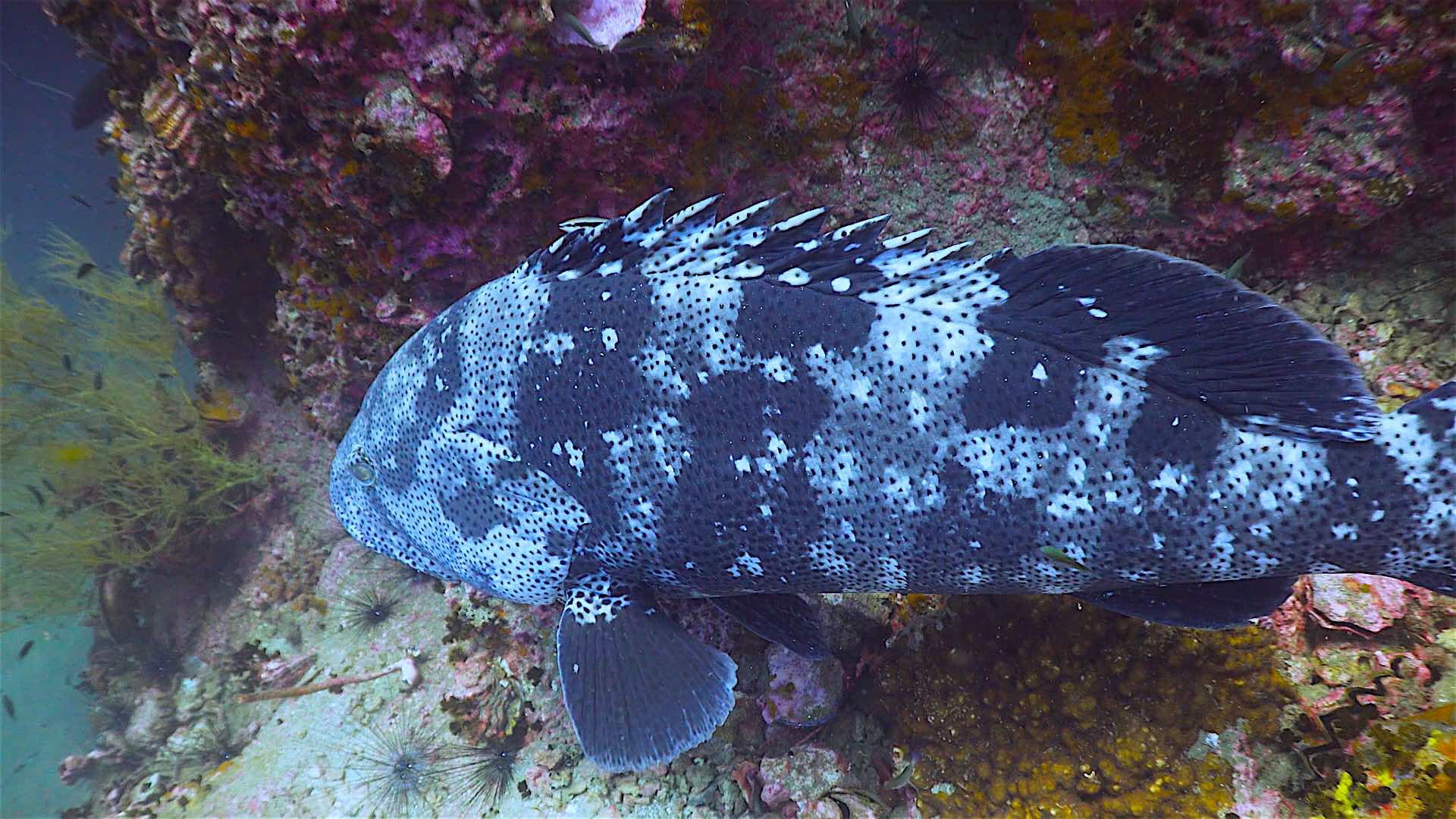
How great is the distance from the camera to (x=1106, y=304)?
1.76m

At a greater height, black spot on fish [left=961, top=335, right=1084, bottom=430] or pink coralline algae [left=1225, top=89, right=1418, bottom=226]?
pink coralline algae [left=1225, top=89, right=1418, bottom=226]

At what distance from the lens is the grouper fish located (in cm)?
168

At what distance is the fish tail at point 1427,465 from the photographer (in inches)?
63.0

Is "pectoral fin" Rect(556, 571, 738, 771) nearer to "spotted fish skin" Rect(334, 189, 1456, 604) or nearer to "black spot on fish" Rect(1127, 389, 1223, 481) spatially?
"spotted fish skin" Rect(334, 189, 1456, 604)

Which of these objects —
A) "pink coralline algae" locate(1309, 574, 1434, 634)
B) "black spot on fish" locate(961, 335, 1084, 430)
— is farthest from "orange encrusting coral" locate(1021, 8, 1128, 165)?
"pink coralline algae" locate(1309, 574, 1434, 634)

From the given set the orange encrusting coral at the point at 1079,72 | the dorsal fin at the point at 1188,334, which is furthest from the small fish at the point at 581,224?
the orange encrusting coral at the point at 1079,72

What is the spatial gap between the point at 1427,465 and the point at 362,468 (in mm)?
3699

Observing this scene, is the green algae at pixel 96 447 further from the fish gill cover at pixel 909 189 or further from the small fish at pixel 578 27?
the small fish at pixel 578 27

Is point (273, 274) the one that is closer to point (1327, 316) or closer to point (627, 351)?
point (627, 351)

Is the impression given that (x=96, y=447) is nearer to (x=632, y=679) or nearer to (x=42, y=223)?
(x=632, y=679)

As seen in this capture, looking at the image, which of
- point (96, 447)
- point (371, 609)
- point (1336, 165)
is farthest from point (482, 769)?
point (96, 447)

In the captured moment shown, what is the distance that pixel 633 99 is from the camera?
270cm

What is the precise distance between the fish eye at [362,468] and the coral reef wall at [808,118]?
0.97 meters

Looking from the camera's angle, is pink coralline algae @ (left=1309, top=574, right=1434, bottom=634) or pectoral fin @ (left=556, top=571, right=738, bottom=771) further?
pink coralline algae @ (left=1309, top=574, right=1434, bottom=634)
